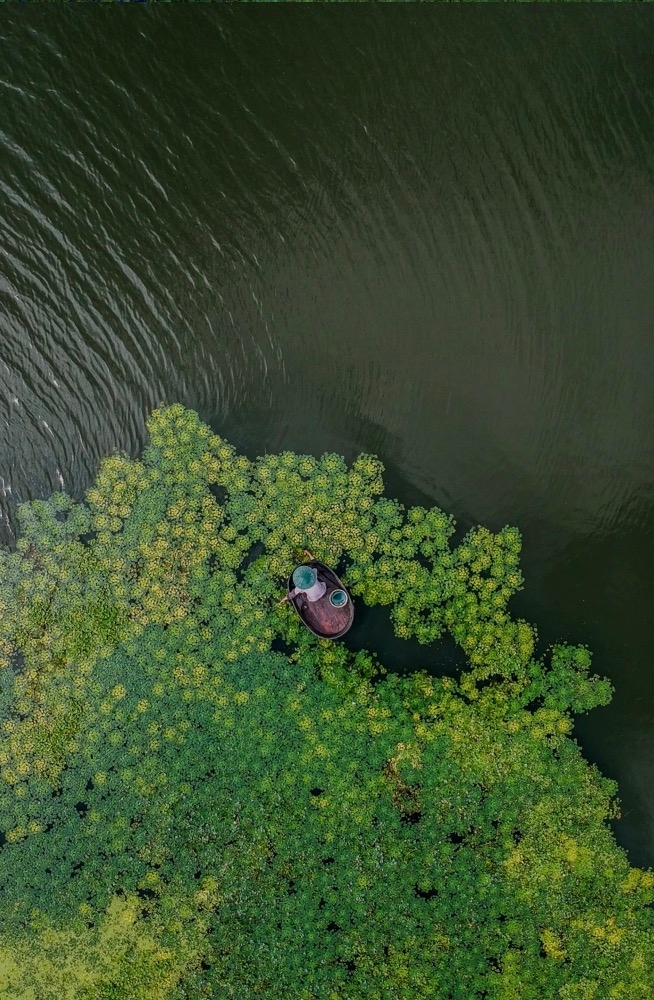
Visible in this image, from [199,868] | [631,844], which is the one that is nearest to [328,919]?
[199,868]

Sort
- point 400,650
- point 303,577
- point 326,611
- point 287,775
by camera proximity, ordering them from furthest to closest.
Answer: point 400,650, point 287,775, point 326,611, point 303,577

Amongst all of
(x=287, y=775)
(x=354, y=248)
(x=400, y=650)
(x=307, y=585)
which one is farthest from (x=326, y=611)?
(x=354, y=248)

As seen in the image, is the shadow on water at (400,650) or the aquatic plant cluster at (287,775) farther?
the shadow on water at (400,650)

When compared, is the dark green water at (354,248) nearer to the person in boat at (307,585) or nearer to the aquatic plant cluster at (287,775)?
the aquatic plant cluster at (287,775)

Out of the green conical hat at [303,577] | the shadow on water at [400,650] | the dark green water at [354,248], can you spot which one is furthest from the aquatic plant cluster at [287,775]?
the dark green water at [354,248]

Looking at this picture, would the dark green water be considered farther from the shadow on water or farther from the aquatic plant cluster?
the shadow on water

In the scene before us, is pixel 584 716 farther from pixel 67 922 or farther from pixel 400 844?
pixel 67 922

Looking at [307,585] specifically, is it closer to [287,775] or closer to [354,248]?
[287,775]
